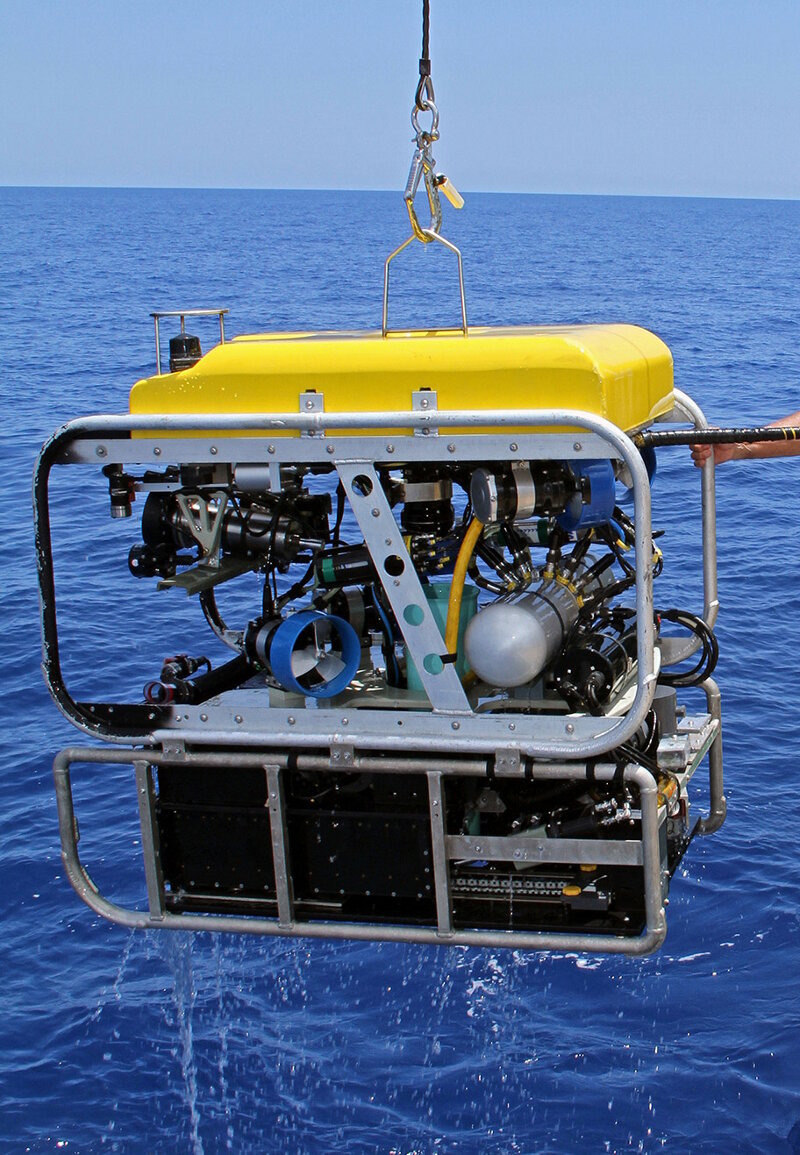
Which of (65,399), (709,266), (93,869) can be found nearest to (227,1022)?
(93,869)

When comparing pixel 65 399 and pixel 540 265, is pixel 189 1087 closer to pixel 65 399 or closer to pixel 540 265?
pixel 65 399

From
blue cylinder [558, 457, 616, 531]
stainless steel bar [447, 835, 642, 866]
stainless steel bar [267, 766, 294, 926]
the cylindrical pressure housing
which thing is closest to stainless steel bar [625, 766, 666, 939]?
stainless steel bar [447, 835, 642, 866]

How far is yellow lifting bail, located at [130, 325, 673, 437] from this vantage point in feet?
16.5

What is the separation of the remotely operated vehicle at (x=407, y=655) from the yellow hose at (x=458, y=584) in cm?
1

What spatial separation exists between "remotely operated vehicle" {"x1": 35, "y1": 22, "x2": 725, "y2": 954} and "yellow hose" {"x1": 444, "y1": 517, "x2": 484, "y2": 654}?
0.01 meters

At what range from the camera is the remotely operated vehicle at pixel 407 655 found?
5.09 metres

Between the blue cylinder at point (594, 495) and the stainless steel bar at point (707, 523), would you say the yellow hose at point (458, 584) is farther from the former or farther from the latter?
the stainless steel bar at point (707, 523)

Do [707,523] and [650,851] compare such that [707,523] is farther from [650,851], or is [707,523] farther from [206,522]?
[206,522]

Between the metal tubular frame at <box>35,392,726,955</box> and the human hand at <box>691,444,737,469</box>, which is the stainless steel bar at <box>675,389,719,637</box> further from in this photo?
the metal tubular frame at <box>35,392,726,955</box>

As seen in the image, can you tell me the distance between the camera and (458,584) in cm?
532

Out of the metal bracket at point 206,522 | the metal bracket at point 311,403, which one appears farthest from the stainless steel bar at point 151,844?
the metal bracket at point 311,403

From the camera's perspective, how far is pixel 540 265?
60.0 metres

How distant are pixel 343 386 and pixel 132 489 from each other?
0.96m

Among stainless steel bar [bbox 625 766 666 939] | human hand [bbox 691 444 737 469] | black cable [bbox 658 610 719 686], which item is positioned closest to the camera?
stainless steel bar [bbox 625 766 666 939]
